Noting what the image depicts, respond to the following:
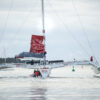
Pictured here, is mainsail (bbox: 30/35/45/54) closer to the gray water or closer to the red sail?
the red sail

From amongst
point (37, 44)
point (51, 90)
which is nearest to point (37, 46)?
point (37, 44)

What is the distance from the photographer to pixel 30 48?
5678 cm

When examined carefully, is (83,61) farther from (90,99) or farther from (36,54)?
(90,99)

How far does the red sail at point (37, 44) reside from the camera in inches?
2199

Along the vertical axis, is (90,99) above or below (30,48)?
below

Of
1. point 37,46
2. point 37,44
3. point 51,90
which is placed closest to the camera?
point 51,90

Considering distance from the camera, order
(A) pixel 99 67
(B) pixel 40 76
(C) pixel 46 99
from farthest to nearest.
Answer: (A) pixel 99 67 → (B) pixel 40 76 → (C) pixel 46 99

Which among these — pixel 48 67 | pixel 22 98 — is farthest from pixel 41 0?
pixel 22 98

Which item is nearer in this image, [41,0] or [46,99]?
[46,99]

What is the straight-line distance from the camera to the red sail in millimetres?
55844

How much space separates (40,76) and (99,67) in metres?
11.6

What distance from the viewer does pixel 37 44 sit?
56.5m

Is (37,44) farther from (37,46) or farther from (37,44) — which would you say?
(37,46)

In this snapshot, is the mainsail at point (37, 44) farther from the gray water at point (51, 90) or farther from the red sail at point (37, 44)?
the gray water at point (51, 90)
